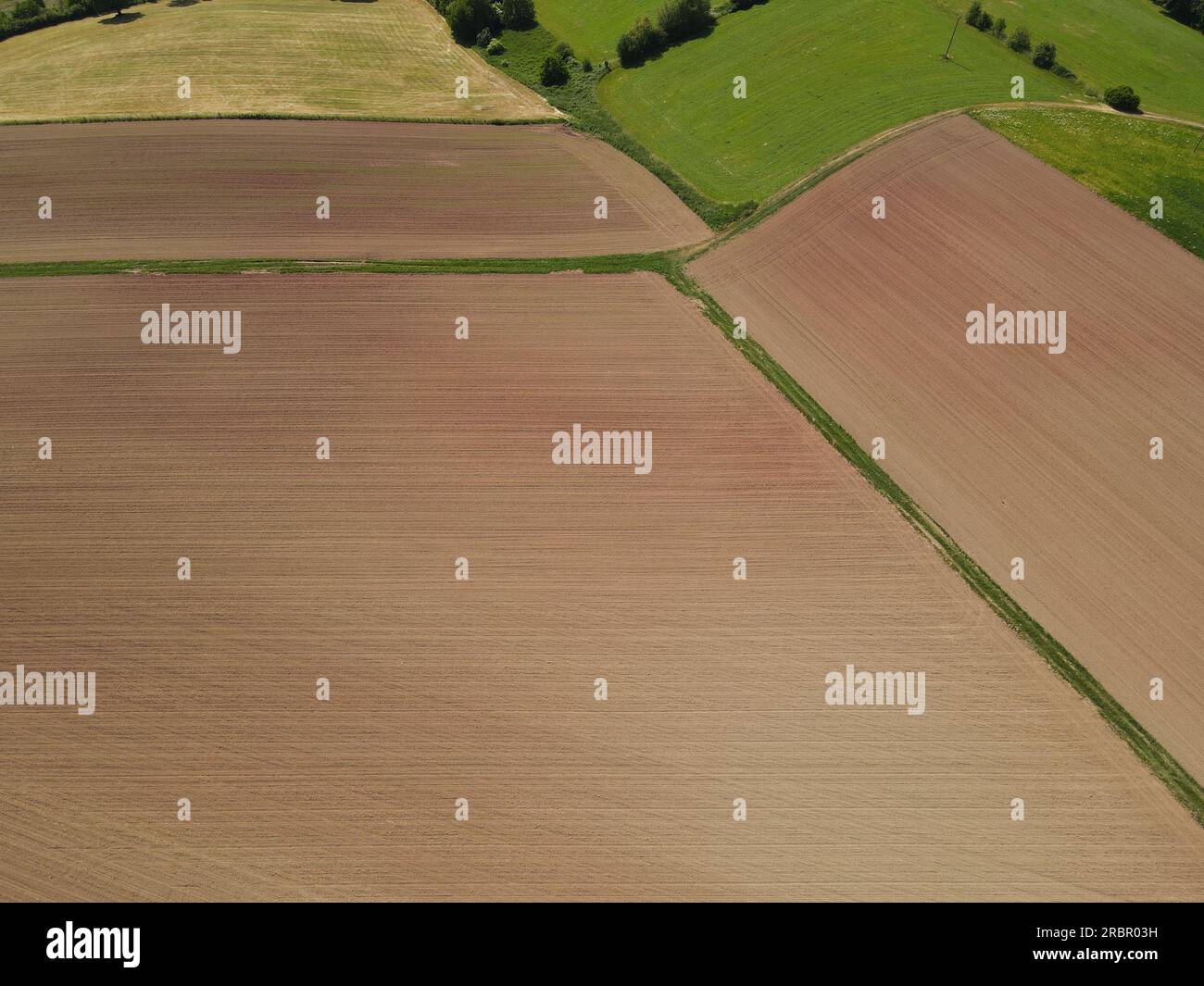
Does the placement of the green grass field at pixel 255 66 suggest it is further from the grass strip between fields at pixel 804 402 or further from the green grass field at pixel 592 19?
the grass strip between fields at pixel 804 402

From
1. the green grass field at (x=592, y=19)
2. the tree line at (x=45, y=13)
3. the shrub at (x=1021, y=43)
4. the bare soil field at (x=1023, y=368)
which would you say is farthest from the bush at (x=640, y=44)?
the tree line at (x=45, y=13)

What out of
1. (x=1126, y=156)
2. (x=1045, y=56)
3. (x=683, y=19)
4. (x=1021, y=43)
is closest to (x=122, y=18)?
(x=683, y=19)

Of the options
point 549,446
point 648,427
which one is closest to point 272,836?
point 549,446

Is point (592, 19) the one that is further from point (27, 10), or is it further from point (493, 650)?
point (493, 650)

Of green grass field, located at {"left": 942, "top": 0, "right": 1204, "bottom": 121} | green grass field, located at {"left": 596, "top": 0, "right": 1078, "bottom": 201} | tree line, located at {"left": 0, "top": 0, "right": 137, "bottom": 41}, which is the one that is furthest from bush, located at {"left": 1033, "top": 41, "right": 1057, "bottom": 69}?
tree line, located at {"left": 0, "top": 0, "right": 137, "bottom": 41}

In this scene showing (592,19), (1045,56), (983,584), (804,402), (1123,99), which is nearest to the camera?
(983,584)

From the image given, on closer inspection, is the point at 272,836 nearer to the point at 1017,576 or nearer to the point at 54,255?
the point at 1017,576
